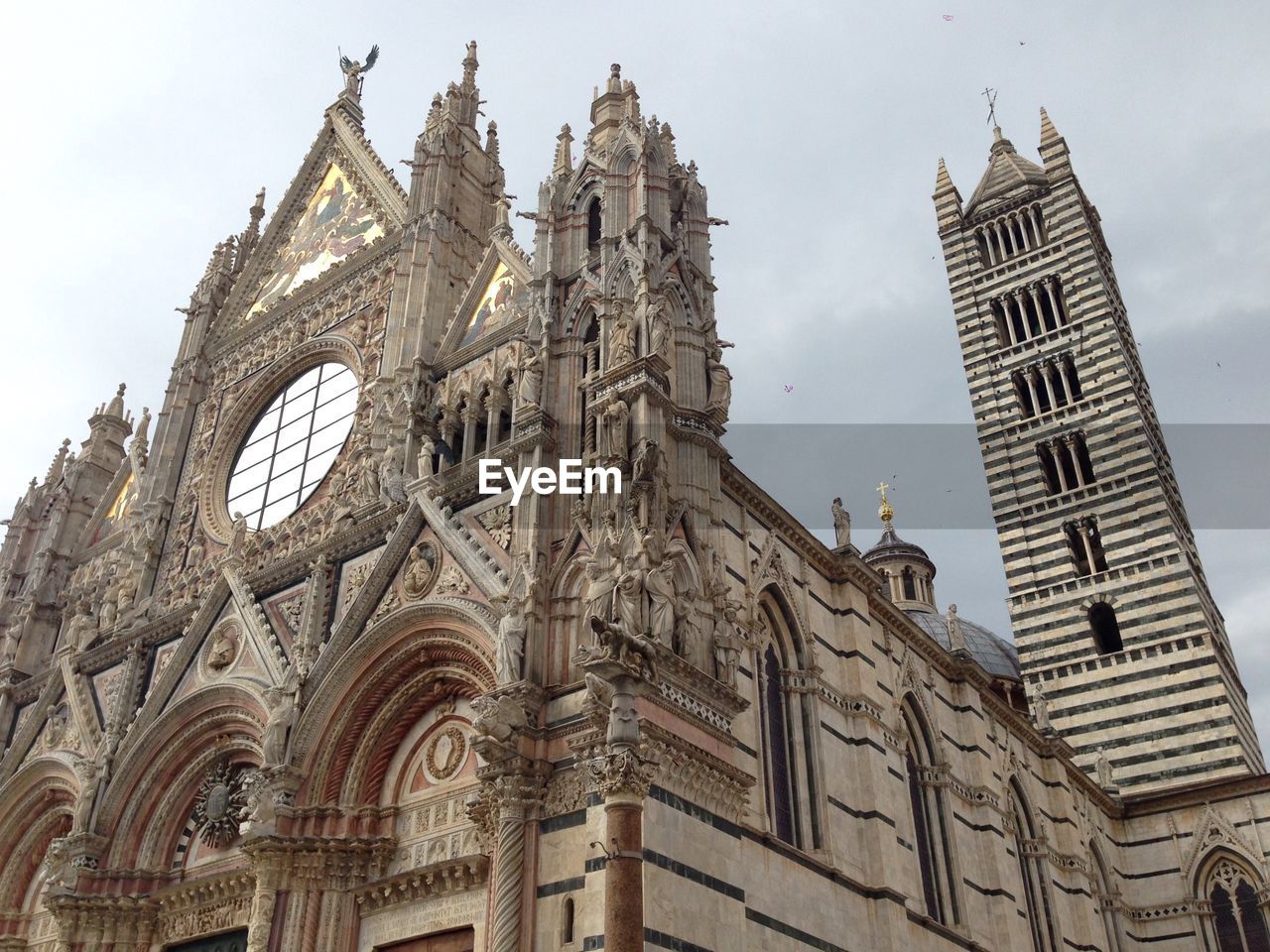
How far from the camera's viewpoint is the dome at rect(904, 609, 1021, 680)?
40.9 meters

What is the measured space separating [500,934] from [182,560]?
11.6m

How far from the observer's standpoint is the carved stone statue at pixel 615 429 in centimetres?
1380

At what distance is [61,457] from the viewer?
85.5 feet

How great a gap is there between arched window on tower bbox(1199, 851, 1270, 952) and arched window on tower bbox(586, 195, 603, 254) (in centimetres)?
1951

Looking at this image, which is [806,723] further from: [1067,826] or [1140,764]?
[1140,764]

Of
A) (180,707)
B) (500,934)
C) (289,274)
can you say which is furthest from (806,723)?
(289,274)

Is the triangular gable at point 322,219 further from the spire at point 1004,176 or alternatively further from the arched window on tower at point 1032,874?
the spire at point 1004,176

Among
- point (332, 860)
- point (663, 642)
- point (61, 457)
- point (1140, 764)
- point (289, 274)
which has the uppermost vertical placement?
point (289, 274)

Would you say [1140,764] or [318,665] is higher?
[1140,764]

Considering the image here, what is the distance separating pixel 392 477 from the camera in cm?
1675

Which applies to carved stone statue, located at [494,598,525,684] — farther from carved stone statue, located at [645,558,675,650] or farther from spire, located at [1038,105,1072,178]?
spire, located at [1038,105,1072,178]

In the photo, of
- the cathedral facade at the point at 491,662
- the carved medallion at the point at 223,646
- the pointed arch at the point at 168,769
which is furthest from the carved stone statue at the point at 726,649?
the carved medallion at the point at 223,646

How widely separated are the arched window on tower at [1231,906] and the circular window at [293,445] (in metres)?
20.4

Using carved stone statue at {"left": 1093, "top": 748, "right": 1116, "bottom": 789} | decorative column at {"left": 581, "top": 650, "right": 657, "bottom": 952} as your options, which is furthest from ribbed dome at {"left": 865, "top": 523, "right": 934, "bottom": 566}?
decorative column at {"left": 581, "top": 650, "right": 657, "bottom": 952}
